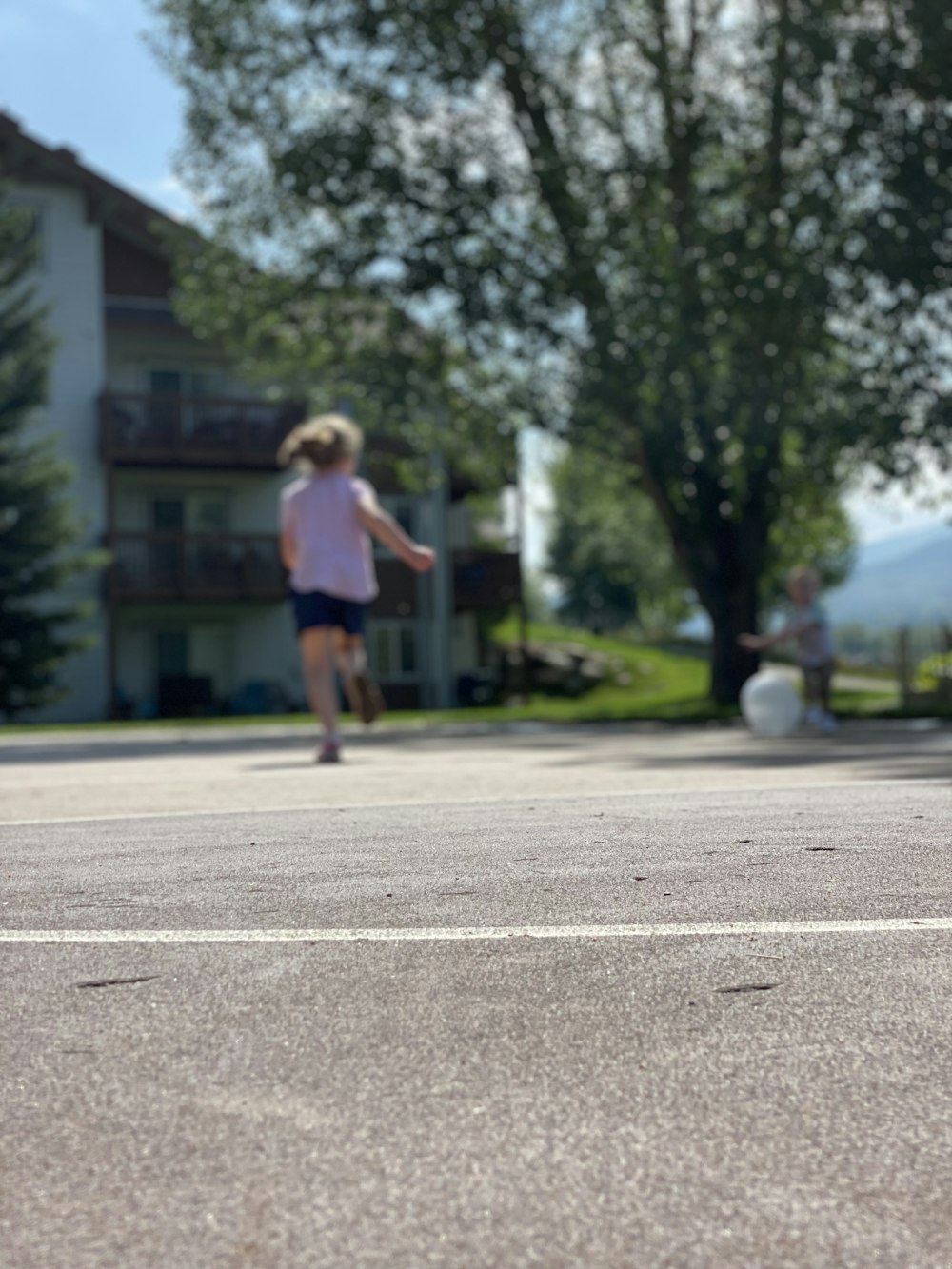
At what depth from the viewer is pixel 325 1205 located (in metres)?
2.26

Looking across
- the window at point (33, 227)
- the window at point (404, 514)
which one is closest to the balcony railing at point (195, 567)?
the window at point (404, 514)

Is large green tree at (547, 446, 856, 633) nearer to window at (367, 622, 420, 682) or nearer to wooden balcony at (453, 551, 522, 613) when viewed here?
wooden balcony at (453, 551, 522, 613)

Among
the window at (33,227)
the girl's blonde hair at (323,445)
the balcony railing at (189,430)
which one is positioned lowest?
the girl's blonde hair at (323,445)

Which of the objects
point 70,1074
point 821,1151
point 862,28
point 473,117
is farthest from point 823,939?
point 473,117

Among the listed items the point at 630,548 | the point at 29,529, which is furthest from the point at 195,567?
the point at 630,548

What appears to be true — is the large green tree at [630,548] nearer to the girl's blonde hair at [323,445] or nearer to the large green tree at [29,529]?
the large green tree at [29,529]

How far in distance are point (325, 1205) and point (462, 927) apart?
147 cm

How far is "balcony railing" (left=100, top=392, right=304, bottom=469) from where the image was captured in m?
41.5

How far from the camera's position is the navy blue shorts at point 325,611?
36.1ft

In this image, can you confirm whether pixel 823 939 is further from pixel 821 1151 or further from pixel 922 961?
pixel 821 1151

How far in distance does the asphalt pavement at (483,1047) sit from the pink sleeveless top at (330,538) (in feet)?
18.4

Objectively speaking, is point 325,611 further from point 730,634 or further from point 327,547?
point 730,634

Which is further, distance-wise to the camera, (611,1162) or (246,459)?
(246,459)

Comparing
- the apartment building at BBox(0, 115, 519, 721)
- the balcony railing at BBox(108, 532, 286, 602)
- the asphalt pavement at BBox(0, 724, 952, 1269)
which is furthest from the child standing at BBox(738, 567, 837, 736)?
the balcony railing at BBox(108, 532, 286, 602)
